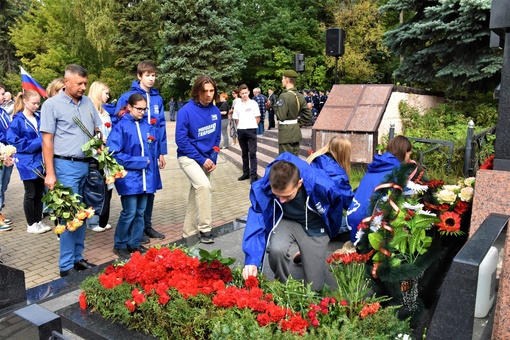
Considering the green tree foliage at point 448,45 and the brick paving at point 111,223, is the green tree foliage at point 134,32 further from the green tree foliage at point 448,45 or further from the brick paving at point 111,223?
the green tree foliage at point 448,45

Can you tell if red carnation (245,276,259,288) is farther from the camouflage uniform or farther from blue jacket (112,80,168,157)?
the camouflage uniform

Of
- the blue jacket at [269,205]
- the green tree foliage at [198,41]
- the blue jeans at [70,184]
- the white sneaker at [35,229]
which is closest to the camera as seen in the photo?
the blue jacket at [269,205]

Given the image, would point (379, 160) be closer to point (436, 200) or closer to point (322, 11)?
point (436, 200)

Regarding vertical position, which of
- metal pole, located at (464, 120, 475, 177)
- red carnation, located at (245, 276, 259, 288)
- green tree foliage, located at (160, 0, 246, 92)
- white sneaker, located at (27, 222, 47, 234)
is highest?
green tree foliage, located at (160, 0, 246, 92)

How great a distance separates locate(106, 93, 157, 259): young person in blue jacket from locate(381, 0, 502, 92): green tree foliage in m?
6.60

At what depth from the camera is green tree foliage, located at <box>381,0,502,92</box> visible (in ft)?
27.7

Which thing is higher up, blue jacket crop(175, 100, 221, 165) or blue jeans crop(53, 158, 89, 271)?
blue jacket crop(175, 100, 221, 165)

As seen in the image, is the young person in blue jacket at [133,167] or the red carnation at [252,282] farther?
the young person in blue jacket at [133,167]

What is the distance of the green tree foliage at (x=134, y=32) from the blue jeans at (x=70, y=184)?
26.0 meters

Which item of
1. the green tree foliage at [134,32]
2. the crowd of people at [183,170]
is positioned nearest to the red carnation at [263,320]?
the crowd of people at [183,170]

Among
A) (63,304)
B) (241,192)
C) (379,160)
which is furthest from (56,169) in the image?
(241,192)

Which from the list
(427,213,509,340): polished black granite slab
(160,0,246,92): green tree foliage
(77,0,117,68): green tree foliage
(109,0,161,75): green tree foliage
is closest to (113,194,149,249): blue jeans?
(427,213,509,340): polished black granite slab

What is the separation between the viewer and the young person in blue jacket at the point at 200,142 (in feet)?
15.6

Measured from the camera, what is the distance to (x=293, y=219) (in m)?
3.36
